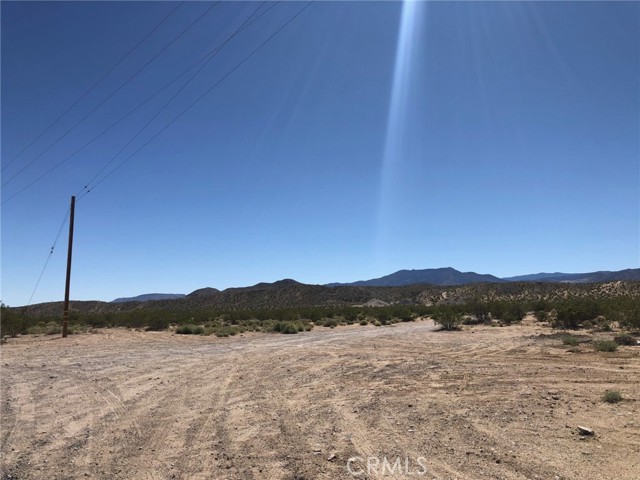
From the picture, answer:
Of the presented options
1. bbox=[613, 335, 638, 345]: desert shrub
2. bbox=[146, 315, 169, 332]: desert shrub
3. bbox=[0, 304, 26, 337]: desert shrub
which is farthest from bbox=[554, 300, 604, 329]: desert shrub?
bbox=[0, 304, 26, 337]: desert shrub

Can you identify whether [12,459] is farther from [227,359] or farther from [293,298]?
[293,298]

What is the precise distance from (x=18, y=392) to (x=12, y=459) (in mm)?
5995

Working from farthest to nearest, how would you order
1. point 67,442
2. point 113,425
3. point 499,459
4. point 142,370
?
point 142,370, point 113,425, point 67,442, point 499,459

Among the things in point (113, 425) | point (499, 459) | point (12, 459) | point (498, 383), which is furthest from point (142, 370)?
point (499, 459)

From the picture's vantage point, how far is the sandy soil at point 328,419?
639cm

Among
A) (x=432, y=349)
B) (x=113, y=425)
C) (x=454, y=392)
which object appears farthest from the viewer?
(x=432, y=349)

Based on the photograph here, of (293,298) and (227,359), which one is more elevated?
(293,298)

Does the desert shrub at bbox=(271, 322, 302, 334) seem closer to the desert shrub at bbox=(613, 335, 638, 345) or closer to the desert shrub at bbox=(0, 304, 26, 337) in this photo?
the desert shrub at bbox=(0, 304, 26, 337)

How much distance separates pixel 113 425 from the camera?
28.6 feet

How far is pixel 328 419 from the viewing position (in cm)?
873
